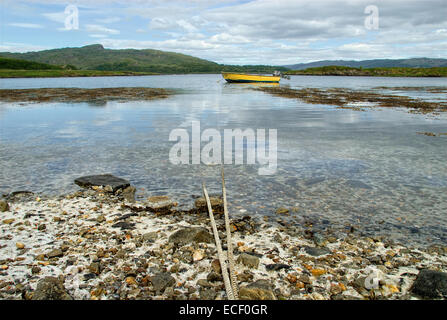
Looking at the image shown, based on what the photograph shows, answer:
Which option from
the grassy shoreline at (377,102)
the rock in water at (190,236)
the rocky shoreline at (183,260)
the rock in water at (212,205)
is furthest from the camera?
the grassy shoreline at (377,102)

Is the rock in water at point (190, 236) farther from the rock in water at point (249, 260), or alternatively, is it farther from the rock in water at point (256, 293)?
the rock in water at point (256, 293)

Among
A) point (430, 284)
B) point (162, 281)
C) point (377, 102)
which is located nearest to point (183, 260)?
point (162, 281)

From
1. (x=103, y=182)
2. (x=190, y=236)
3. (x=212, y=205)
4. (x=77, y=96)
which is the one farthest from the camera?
(x=77, y=96)

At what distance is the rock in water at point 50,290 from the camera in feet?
14.3

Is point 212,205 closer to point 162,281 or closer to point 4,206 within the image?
point 162,281

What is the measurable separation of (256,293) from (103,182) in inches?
242

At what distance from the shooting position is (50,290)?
444cm

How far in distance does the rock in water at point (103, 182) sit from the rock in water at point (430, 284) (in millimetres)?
7043

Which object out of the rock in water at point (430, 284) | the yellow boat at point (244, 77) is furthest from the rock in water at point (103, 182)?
the yellow boat at point (244, 77)

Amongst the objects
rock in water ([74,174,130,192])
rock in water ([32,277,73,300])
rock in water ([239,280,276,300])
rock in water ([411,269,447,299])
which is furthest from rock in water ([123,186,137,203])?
rock in water ([411,269,447,299])

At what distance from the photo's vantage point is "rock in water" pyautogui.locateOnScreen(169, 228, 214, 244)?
595 centimetres

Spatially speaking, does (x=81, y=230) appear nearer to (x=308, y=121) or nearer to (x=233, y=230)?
(x=233, y=230)

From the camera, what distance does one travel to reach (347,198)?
821cm

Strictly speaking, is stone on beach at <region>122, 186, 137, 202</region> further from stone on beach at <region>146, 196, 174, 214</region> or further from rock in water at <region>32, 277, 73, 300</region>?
rock in water at <region>32, 277, 73, 300</region>
